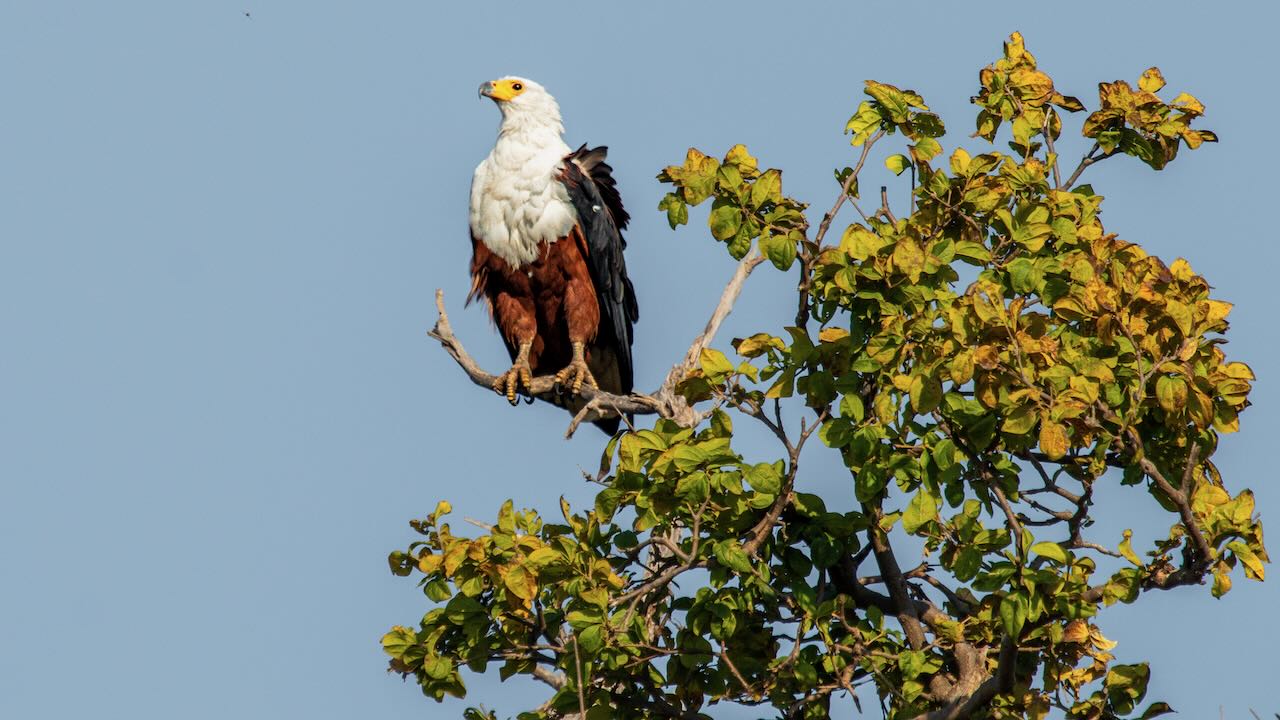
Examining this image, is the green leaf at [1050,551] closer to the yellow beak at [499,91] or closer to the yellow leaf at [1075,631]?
the yellow leaf at [1075,631]

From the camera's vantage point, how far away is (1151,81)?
5.48 m

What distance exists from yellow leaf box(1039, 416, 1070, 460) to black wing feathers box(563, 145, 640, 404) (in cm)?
437

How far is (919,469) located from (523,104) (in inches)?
185

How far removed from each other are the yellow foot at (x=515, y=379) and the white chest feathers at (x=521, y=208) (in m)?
0.53

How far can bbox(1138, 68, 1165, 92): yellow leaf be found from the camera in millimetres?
5477

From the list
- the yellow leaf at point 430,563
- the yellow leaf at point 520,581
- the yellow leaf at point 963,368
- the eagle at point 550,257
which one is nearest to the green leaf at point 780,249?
the yellow leaf at point 963,368

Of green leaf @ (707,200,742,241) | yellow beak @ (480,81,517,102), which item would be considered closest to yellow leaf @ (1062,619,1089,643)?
green leaf @ (707,200,742,241)

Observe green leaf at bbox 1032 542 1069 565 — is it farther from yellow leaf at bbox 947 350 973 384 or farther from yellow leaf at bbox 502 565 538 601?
yellow leaf at bbox 502 565 538 601

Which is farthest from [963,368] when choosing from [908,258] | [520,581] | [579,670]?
[520,581]

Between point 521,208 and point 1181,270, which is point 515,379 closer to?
point 521,208

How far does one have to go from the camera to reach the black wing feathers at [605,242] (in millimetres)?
8375

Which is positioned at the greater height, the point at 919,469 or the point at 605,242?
the point at 605,242

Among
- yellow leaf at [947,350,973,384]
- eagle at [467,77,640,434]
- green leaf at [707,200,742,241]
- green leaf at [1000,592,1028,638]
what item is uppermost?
eagle at [467,77,640,434]

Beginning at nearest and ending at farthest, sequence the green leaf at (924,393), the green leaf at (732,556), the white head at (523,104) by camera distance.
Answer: the green leaf at (924,393) → the green leaf at (732,556) → the white head at (523,104)
